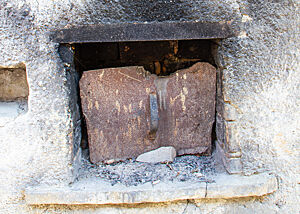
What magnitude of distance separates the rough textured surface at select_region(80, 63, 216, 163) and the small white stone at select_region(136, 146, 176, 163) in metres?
0.03

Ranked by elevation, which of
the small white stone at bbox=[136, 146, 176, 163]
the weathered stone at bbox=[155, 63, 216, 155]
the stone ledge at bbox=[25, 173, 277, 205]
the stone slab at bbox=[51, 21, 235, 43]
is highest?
the stone slab at bbox=[51, 21, 235, 43]

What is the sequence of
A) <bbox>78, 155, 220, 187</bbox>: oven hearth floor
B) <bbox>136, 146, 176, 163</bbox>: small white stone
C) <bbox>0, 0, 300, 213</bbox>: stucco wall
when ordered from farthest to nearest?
<bbox>136, 146, 176, 163</bbox>: small white stone → <bbox>78, 155, 220, 187</bbox>: oven hearth floor → <bbox>0, 0, 300, 213</bbox>: stucco wall

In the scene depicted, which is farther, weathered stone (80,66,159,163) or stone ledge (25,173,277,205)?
weathered stone (80,66,159,163)

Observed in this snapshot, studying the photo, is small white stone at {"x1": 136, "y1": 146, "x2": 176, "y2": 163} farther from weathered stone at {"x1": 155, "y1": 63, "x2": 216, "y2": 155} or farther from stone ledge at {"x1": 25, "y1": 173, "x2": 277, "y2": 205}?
stone ledge at {"x1": 25, "y1": 173, "x2": 277, "y2": 205}

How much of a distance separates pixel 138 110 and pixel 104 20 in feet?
1.75

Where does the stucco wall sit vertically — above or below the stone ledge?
above

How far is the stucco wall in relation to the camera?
3.85ft

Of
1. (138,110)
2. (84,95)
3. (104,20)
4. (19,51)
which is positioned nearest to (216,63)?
(138,110)

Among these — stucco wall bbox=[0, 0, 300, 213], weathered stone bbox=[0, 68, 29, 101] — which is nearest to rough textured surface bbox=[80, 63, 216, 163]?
stucco wall bbox=[0, 0, 300, 213]

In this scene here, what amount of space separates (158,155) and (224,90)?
55 centimetres

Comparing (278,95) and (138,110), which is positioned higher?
(278,95)

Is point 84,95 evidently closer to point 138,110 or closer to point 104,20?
point 138,110

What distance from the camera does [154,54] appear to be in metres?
1.64

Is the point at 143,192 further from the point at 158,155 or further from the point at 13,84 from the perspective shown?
the point at 13,84
